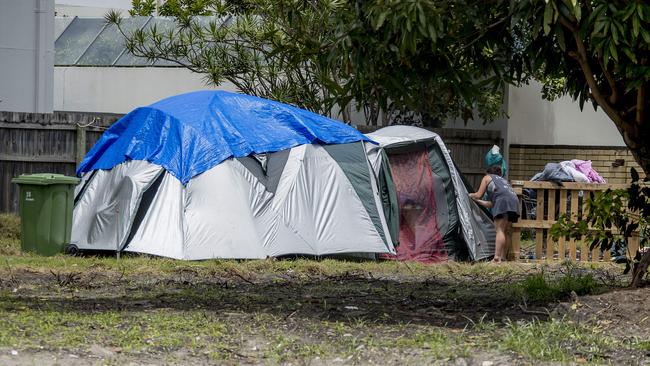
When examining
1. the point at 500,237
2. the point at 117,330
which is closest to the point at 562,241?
the point at 500,237

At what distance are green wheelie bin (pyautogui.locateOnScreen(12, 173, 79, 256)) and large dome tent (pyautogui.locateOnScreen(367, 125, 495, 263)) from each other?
410 centimetres

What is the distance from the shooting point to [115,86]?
2361 centimetres

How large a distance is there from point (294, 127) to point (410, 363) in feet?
24.5

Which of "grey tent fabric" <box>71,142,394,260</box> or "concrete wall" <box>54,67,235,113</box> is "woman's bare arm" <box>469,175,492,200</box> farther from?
"concrete wall" <box>54,67,235,113</box>

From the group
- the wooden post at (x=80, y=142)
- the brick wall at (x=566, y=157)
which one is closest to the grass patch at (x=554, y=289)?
the wooden post at (x=80, y=142)

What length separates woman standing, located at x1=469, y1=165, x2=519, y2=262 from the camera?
14.5 m

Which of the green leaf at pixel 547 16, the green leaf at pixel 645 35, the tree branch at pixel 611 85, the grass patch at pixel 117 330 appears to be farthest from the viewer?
the tree branch at pixel 611 85

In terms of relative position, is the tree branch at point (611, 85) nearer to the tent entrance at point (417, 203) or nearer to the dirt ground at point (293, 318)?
the dirt ground at point (293, 318)

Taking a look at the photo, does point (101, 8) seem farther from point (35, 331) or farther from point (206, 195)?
point (35, 331)

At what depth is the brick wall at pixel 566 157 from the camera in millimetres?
19703

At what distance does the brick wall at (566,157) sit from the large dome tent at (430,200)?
5403 mm

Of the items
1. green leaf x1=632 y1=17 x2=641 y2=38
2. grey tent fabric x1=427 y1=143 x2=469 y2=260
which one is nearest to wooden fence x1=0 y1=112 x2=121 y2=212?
grey tent fabric x1=427 y1=143 x2=469 y2=260

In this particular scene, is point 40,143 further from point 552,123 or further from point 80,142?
point 552,123

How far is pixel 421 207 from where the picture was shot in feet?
48.1
